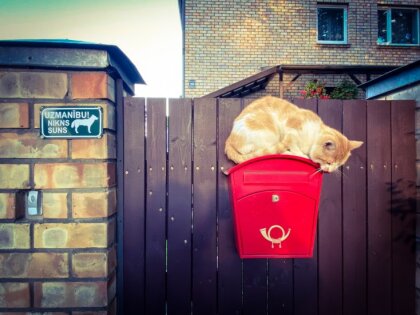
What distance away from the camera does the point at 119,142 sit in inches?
67.3

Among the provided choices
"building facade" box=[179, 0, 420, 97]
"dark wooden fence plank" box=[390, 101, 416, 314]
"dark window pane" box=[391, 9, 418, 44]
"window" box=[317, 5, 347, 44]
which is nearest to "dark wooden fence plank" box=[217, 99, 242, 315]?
"dark wooden fence plank" box=[390, 101, 416, 314]

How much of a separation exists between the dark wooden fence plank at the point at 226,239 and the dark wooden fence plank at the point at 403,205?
96cm

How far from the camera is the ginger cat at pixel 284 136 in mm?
1649

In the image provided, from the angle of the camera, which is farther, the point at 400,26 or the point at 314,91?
the point at 400,26

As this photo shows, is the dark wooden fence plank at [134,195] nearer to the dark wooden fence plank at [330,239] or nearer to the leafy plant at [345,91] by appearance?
the dark wooden fence plank at [330,239]

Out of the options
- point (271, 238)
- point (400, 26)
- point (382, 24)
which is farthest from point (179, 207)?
point (400, 26)

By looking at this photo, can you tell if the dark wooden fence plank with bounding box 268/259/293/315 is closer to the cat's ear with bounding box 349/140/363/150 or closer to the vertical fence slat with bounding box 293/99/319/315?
the vertical fence slat with bounding box 293/99/319/315

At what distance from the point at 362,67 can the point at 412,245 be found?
5.72 m

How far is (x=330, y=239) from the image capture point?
5.83 ft

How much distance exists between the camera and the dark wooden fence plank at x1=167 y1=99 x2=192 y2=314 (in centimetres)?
172

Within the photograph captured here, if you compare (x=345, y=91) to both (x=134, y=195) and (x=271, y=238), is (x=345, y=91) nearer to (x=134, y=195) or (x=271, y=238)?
(x=271, y=238)

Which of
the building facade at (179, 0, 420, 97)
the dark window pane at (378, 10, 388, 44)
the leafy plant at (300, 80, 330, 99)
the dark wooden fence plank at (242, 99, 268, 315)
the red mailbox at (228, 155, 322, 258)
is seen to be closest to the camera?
the red mailbox at (228, 155, 322, 258)

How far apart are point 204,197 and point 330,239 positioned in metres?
0.80

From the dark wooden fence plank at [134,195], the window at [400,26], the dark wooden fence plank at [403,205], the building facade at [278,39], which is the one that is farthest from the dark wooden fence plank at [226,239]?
the window at [400,26]
